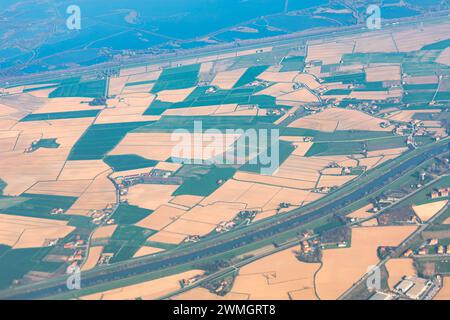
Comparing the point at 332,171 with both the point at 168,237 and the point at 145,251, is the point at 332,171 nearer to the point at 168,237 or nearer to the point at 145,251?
the point at 168,237

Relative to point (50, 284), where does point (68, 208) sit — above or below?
above

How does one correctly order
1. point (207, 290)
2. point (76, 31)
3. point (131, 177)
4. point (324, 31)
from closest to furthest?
point (207, 290) < point (131, 177) < point (324, 31) < point (76, 31)

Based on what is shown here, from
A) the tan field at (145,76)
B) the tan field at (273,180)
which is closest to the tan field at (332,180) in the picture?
the tan field at (273,180)

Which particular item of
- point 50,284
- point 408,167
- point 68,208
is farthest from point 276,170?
point 50,284

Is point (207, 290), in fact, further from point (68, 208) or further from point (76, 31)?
point (76, 31)

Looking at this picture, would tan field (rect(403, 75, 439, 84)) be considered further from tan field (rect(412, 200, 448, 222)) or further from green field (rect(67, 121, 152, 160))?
tan field (rect(412, 200, 448, 222))
